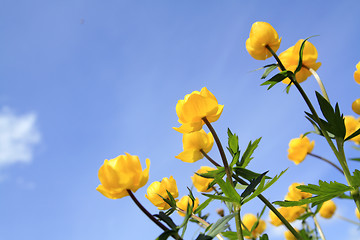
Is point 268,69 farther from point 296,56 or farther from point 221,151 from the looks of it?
point 221,151

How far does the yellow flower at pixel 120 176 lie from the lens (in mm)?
693

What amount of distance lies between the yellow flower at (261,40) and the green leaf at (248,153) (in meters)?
0.32

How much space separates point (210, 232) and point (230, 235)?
0.33 m

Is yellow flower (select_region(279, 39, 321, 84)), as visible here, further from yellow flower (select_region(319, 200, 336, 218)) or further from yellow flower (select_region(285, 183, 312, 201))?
yellow flower (select_region(319, 200, 336, 218))

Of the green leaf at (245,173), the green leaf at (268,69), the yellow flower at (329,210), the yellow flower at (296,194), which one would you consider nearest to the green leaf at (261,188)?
the green leaf at (245,173)

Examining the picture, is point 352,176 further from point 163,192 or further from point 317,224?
point 317,224

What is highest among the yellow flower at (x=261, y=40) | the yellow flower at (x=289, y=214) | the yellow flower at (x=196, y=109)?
the yellow flower at (x=261, y=40)

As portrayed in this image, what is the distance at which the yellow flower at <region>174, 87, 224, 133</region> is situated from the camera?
880 millimetres

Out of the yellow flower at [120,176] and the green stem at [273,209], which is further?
the green stem at [273,209]

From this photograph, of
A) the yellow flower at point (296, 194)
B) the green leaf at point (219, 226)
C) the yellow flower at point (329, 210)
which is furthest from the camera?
the yellow flower at point (329, 210)

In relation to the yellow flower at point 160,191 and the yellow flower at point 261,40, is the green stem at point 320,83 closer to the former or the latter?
the yellow flower at point 261,40

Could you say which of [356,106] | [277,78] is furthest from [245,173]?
[356,106]

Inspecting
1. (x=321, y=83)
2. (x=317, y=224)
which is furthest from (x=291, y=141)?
(x=321, y=83)

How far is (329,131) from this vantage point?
1.00 metres
